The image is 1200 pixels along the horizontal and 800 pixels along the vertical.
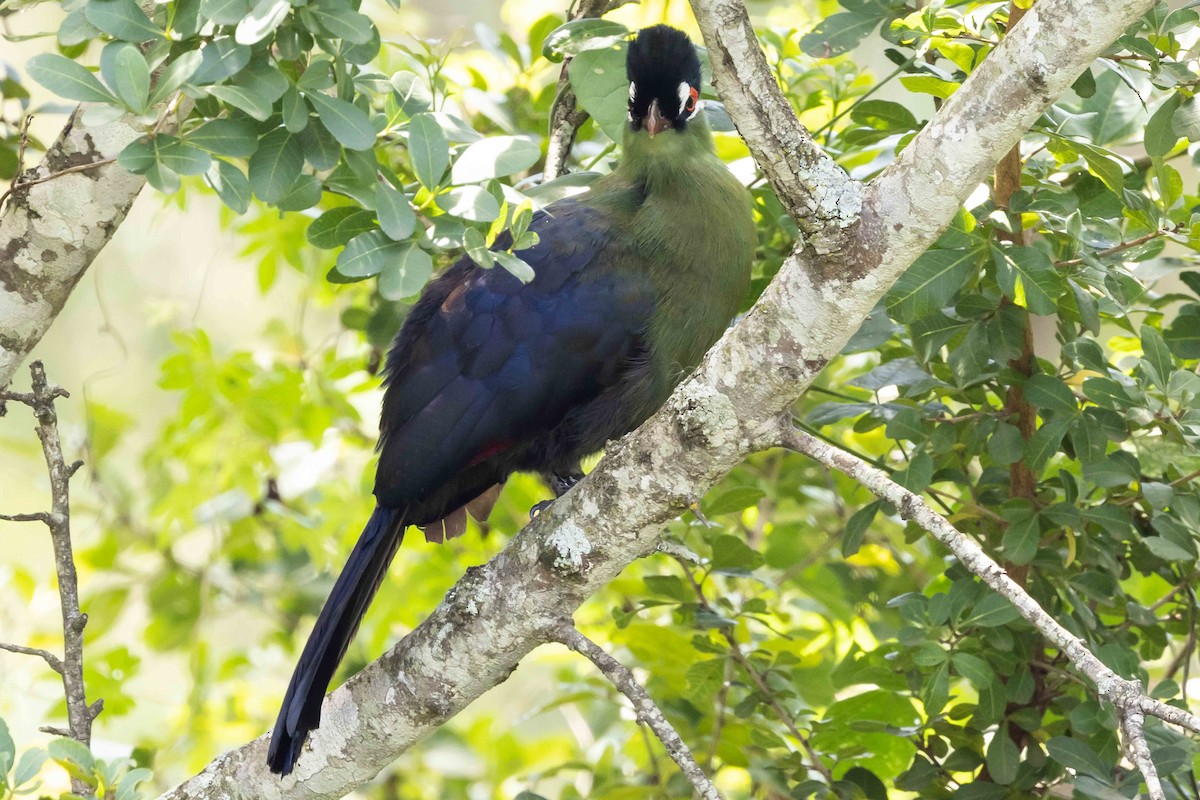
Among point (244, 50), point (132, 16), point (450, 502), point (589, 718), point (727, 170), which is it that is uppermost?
point (132, 16)

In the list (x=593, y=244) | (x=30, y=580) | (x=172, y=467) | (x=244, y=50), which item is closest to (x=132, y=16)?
(x=244, y=50)

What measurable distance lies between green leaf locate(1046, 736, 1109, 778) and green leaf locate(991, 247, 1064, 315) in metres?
0.61

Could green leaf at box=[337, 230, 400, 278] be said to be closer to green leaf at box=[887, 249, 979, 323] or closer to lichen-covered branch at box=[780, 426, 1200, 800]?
lichen-covered branch at box=[780, 426, 1200, 800]

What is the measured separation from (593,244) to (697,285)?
221 mm

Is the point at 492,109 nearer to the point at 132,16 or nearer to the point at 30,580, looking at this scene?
the point at 132,16

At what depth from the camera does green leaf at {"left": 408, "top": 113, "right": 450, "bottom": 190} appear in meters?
1.58

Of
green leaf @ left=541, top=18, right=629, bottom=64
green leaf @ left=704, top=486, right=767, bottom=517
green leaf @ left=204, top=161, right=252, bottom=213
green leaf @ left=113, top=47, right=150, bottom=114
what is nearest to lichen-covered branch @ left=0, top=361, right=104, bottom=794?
green leaf @ left=204, top=161, right=252, bottom=213

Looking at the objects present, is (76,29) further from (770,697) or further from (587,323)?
(770,697)

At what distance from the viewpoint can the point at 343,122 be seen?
5.18 ft

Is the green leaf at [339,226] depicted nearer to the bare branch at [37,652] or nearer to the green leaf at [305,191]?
the green leaf at [305,191]

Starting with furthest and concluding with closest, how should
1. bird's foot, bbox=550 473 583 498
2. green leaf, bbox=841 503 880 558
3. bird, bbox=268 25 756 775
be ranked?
bird's foot, bbox=550 473 583 498 < bird, bbox=268 25 756 775 < green leaf, bbox=841 503 880 558

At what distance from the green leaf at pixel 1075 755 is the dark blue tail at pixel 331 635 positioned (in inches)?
44.2

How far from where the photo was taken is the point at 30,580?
3.06 metres

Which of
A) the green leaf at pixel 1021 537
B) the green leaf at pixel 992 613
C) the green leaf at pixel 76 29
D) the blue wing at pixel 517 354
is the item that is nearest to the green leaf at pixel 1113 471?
the green leaf at pixel 1021 537
